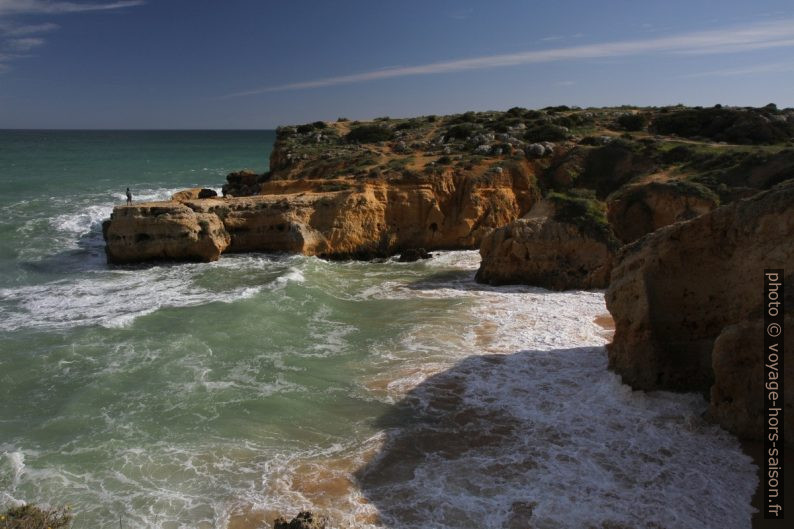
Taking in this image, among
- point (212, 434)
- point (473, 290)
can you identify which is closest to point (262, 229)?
point (473, 290)

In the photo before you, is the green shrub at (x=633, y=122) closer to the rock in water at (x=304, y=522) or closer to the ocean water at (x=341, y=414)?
the ocean water at (x=341, y=414)

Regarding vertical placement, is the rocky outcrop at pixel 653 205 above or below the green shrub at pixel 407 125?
below

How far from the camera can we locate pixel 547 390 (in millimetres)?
11641

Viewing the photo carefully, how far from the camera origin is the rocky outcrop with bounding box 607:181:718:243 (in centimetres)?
1997

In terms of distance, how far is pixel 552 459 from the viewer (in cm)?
912

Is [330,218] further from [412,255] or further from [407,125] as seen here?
[407,125]

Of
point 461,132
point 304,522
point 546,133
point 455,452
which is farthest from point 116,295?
point 546,133

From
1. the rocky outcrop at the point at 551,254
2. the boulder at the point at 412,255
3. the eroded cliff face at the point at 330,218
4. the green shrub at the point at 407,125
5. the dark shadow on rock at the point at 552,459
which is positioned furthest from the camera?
the green shrub at the point at 407,125

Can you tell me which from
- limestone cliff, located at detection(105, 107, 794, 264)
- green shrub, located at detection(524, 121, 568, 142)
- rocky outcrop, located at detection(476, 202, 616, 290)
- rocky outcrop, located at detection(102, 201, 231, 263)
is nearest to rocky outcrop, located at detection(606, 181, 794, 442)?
rocky outcrop, located at detection(476, 202, 616, 290)

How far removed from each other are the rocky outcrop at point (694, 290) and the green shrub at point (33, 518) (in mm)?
10053

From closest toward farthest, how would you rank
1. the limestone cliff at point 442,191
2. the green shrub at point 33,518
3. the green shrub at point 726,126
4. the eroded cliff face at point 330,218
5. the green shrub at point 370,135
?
the green shrub at point 33,518, the limestone cliff at point 442,191, the eroded cliff face at point 330,218, the green shrub at point 726,126, the green shrub at point 370,135

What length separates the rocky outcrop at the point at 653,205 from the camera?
65.5 feet

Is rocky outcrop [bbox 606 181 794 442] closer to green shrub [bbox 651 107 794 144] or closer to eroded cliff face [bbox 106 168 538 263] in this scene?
eroded cliff face [bbox 106 168 538 263]

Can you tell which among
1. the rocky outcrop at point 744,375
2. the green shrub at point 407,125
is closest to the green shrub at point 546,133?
the green shrub at point 407,125
